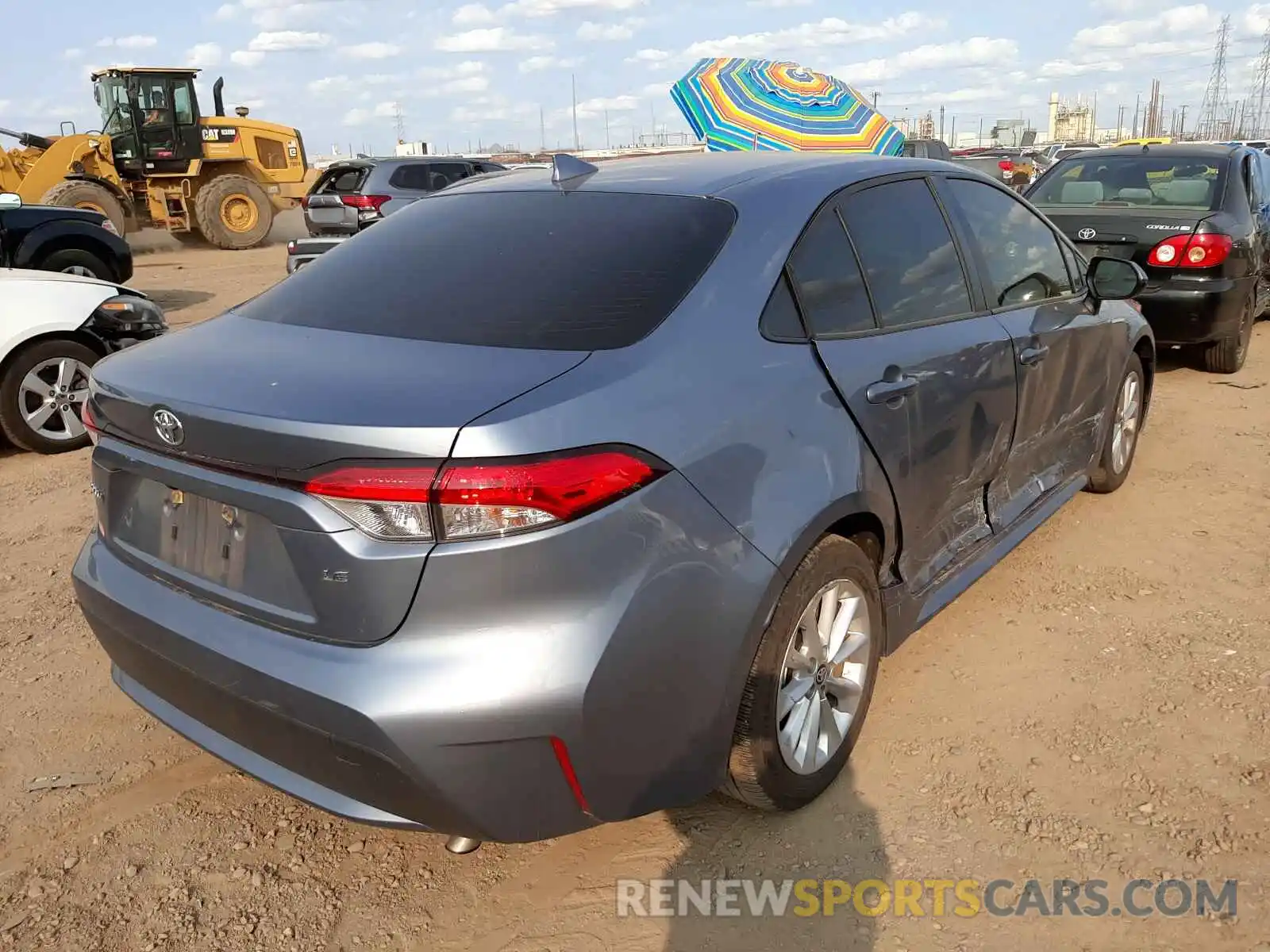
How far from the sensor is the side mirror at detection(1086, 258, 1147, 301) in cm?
404

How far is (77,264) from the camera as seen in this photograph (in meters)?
10.4

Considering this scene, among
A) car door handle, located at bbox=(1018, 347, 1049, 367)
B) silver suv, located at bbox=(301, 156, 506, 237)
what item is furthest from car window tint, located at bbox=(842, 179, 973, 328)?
silver suv, located at bbox=(301, 156, 506, 237)

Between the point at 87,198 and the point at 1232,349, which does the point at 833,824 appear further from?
the point at 87,198

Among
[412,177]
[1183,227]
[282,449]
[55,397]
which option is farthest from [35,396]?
[412,177]

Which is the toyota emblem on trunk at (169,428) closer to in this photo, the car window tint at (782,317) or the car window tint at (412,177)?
the car window tint at (782,317)

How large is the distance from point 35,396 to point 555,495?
17.3ft

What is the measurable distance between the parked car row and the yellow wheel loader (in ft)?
55.6

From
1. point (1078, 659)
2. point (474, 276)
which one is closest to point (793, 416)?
point (474, 276)

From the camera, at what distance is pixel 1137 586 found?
395 cm

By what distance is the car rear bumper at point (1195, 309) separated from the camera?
21.7ft

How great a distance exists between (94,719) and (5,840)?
0.58 metres

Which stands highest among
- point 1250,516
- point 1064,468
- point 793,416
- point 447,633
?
point 793,416

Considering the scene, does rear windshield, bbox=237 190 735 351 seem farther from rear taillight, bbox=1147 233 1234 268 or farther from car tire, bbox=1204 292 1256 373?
car tire, bbox=1204 292 1256 373

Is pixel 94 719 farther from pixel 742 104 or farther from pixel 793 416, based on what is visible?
pixel 742 104
